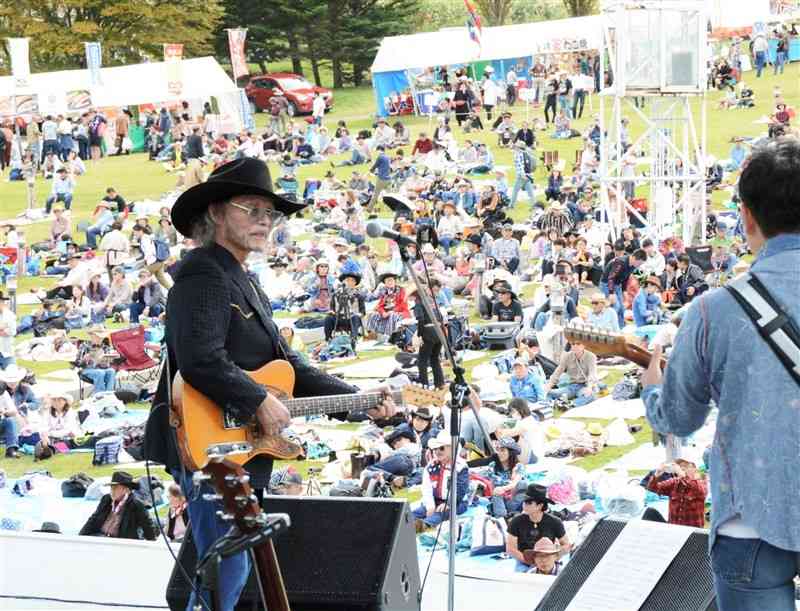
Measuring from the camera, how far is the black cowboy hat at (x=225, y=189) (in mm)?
3640

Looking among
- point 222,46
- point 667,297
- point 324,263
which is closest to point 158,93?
point 222,46

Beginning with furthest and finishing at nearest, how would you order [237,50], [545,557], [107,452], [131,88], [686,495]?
[237,50] < [131,88] < [107,452] < [686,495] < [545,557]

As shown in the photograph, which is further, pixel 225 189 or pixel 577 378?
pixel 577 378

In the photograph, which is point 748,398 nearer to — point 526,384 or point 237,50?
point 526,384

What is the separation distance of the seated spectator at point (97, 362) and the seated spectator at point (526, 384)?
4.69m

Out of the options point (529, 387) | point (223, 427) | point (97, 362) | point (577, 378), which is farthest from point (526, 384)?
point (223, 427)

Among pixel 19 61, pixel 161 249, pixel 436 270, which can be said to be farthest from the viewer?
pixel 19 61

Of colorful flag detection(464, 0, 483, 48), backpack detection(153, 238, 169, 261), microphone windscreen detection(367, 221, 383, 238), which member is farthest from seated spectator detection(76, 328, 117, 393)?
colorful flag detection(464, 0, 483, 48)

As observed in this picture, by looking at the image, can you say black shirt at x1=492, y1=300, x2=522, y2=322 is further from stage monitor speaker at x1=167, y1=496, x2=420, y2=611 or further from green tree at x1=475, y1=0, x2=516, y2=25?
green tree at x1=475, y1=0, x2=516, y2=25

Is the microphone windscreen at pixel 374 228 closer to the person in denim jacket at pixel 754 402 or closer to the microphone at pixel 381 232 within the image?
the microphone at pixel 381 232

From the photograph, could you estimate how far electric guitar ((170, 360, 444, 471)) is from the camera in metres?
3.50

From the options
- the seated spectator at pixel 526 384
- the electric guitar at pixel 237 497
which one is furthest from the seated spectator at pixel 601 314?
the electric guitar at pixel 237 497

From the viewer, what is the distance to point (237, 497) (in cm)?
296

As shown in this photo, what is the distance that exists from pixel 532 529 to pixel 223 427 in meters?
4.80
